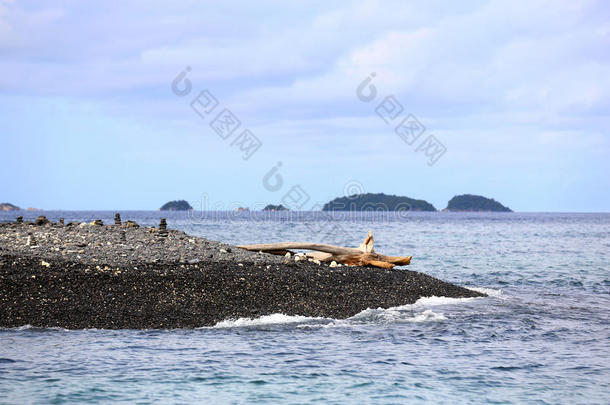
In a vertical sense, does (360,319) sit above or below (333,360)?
above

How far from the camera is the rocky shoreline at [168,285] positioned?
669 inches

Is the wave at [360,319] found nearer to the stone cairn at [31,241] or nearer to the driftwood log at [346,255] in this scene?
the driftwood log at [346,255]

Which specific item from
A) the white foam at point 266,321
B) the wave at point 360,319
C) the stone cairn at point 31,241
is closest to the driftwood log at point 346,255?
the wave at point 360,319

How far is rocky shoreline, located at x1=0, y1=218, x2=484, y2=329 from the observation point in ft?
55.8

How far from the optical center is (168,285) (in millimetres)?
19016

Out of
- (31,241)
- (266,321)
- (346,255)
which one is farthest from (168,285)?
(346,255)

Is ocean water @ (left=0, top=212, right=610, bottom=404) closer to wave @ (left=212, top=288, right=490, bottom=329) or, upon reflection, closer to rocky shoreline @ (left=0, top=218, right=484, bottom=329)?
wave @ (left=212, top=288, right=490, bottom=329)

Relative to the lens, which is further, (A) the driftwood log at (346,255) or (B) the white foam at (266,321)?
(A) the driftwood log at (346,255)

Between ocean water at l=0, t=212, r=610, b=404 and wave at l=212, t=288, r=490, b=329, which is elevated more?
wave at l=212, t=288, r=490, b=329

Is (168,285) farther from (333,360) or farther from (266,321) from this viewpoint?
(333,360)

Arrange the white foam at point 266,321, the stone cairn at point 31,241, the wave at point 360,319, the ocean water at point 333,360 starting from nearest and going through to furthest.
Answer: the ocean water at point 333,360 < the white foam at point 266,321 < the wave at point 360,319 < the stone cairn at point 31,241

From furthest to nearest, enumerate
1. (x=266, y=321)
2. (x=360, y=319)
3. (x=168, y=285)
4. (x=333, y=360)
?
1. (x=168, y=285)
2. (x=360, y=319)
3. (x=266, y=321)
4. (x=333, y=360)

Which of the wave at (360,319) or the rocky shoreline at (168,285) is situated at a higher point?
the rocky shoreline at (168,285)

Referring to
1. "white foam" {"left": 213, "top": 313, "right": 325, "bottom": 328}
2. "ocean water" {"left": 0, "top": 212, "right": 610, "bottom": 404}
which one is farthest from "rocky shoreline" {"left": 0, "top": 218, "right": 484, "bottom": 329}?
"ocean water" {"left": 0, "top": 212, "right": 610, "bottom": 404}
